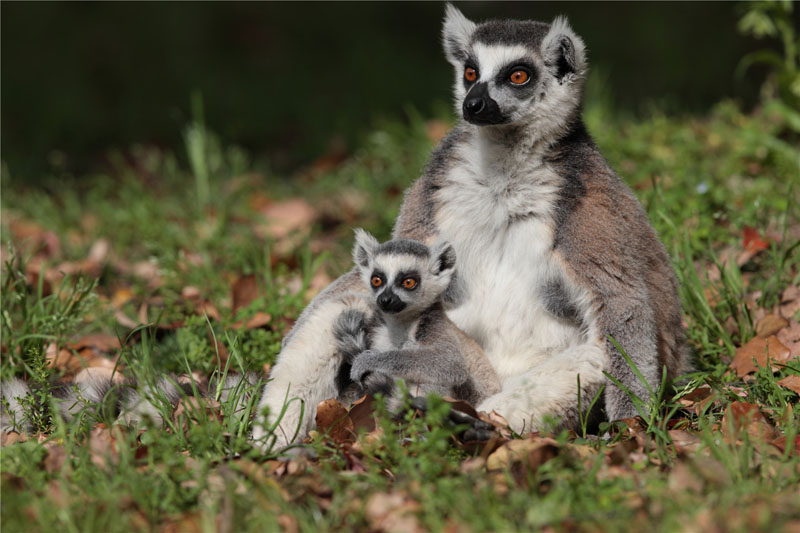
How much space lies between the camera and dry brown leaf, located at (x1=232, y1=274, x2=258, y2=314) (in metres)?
4.98

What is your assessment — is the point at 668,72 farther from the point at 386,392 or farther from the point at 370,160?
the point at 386,392

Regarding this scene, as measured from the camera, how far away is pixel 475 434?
3039 millimetres

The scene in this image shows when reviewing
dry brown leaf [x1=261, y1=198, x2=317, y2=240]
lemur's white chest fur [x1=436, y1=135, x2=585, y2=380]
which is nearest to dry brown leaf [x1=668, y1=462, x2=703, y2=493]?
lemur's white chest fur [x1=436, y1=135, x2=585, y2=380]

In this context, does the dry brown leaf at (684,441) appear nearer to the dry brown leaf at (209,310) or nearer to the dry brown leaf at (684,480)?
the dry brown leaf at (684,480)

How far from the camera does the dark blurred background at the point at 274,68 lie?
850 cm

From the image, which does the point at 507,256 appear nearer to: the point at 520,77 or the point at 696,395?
the point at 520,77

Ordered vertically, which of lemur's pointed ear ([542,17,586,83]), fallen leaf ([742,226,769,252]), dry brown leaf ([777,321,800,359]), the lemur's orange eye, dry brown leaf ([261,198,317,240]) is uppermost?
lemur's pointed ear ([542,17,586,83])

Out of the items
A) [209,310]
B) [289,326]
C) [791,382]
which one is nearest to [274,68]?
[209,310]

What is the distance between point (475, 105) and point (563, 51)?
46 cm

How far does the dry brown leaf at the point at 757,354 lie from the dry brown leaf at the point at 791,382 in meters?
0.29

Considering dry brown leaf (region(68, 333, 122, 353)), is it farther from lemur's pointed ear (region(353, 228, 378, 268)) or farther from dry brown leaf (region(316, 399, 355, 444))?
dry brown leaf (region(316, 399, 355, 444))

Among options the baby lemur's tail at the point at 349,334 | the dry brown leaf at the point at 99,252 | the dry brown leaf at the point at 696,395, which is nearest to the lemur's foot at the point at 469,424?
the baby lemur's tail at the point at 349,334

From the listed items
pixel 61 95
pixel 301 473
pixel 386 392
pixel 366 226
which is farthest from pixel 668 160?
pixel 61 95

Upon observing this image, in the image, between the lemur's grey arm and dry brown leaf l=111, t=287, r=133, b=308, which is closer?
the lemur's grey arm
